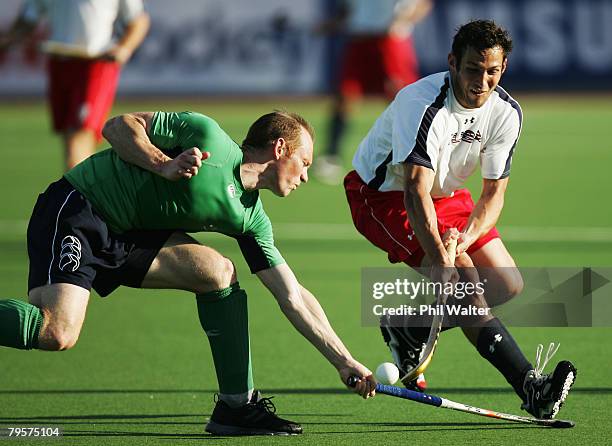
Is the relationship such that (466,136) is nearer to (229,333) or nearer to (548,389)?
(548,389)

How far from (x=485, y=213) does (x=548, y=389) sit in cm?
83

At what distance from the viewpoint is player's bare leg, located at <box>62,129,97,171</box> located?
8.94 meters

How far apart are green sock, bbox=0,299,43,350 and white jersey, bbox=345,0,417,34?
9162mm

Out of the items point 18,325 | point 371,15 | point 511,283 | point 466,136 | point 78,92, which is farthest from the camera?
point 371,15

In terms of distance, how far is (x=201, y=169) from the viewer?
182 inches

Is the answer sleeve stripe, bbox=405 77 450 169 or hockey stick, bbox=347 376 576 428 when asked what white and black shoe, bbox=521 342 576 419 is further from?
sleeve stripe, bbox=405 77 450 169

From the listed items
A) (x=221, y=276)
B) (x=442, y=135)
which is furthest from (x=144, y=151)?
(x=442, y=135)

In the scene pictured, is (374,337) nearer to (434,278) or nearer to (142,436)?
(434,278)

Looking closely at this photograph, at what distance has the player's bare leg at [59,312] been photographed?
4531 mm

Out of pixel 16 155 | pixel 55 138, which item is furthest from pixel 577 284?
pixel 55 138

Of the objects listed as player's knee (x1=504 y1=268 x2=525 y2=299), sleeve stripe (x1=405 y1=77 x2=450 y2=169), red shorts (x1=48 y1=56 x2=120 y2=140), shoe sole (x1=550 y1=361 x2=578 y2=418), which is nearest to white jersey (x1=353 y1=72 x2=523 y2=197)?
sleeve stripe (x1=405 y1=77 x2=450 y2=169)

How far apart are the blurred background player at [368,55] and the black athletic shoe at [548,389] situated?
8225mm

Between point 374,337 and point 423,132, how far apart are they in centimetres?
197

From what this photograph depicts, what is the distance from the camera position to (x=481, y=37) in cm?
480
